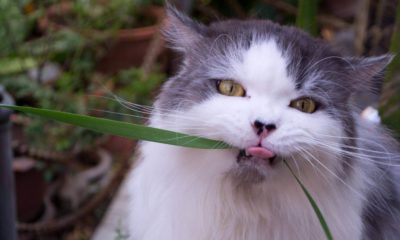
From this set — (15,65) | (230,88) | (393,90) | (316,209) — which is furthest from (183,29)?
(15,65)

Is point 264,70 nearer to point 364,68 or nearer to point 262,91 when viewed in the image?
point 262,91

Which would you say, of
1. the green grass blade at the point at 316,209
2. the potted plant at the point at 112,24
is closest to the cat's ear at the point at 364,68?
the green grass blade at the point at 316,209

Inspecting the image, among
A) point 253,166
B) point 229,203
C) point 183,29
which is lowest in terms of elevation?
point 229,203

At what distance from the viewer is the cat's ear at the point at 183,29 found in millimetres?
1270

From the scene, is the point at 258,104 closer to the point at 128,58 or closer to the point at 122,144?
the point at 122,144

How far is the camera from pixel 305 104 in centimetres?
114

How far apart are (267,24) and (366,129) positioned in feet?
1.21

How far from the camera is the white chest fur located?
118 centimetres

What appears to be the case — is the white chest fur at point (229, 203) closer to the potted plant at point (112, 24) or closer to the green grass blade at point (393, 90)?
the green grass blade at point (393, 90)

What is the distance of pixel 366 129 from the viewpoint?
54.9 inches

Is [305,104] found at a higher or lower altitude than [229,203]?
higher


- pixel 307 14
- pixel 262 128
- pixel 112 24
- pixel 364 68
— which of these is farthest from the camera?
pixel 112 24

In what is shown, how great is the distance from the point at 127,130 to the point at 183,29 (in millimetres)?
314

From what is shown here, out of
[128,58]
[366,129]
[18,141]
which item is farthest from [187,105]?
[128,58]
